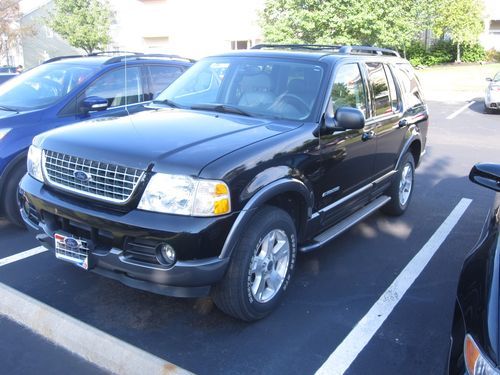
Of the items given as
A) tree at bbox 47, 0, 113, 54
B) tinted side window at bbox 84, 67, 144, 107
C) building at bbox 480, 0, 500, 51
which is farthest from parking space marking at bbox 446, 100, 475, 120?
tree at bbox 47, 0, 113, 54

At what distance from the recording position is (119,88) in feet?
19.9

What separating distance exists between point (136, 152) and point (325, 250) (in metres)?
2.43

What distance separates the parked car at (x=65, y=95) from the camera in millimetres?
4848

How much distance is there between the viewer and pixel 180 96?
452cm

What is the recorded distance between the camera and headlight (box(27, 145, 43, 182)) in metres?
3.53

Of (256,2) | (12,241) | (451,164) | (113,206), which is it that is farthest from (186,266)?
(256,2)

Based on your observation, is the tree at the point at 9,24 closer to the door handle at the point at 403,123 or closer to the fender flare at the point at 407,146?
the fender flare at the point at 407,146

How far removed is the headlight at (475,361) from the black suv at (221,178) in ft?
4.79

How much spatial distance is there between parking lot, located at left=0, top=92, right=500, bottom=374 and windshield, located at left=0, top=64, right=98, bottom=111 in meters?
1.41

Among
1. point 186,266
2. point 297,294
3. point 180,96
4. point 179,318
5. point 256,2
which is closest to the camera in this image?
point 186,266

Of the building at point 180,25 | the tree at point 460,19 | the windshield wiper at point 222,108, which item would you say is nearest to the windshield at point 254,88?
the windshield wiper at point 222,108

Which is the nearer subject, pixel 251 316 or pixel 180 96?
pixel 251 316

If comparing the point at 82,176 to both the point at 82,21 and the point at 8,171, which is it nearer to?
the point at 8,171

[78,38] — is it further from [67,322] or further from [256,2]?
[67,322]
